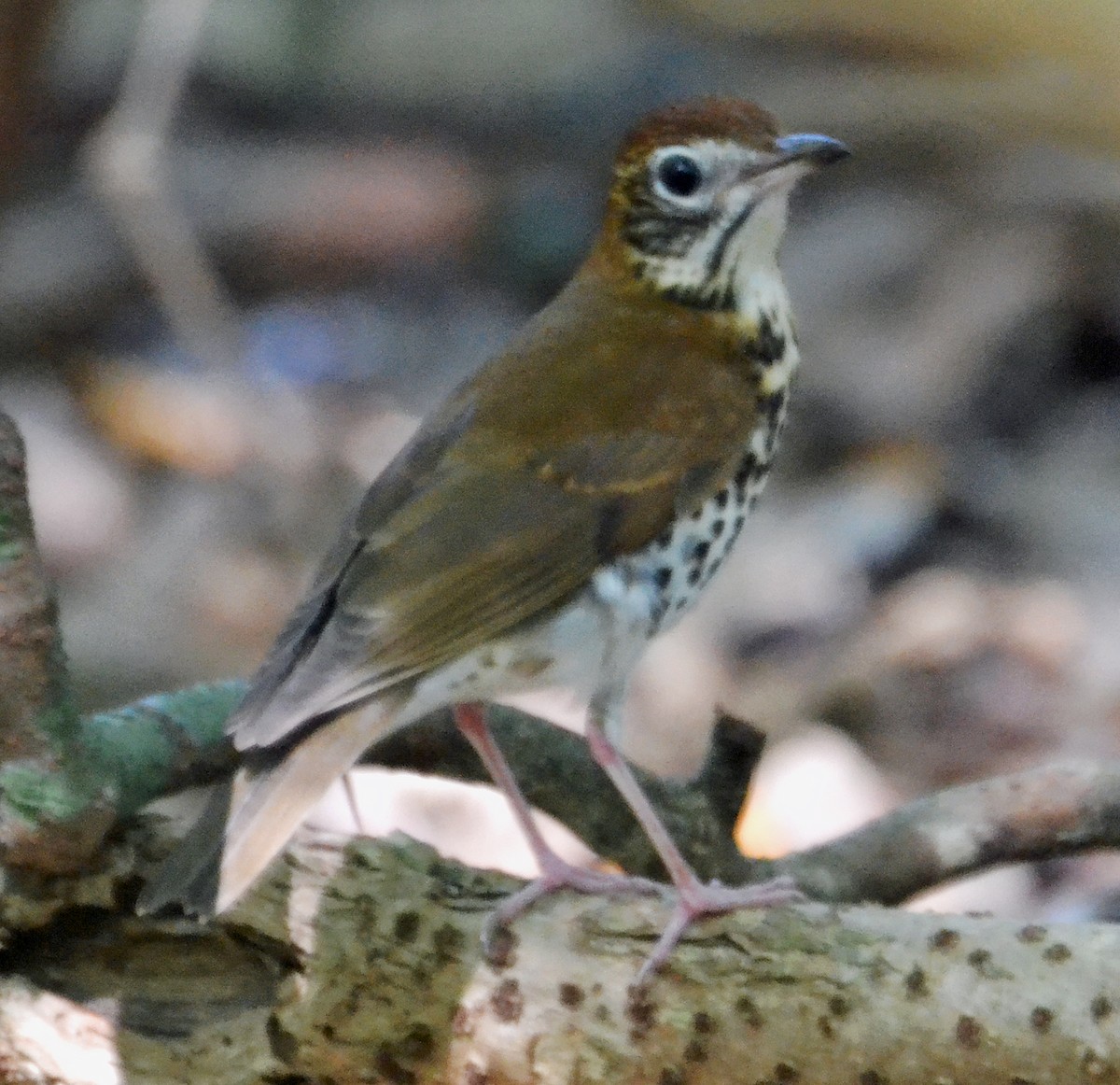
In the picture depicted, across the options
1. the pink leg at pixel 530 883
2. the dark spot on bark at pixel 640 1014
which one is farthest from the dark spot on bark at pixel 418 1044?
the dark spot on bark at pixel 640 1014

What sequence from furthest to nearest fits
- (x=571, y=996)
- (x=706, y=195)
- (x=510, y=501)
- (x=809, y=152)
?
(x=706, y=195), (x=809, y=152), (x=510, y=501), (x=571, y=996)

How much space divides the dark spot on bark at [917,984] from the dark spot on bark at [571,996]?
37 centimetres

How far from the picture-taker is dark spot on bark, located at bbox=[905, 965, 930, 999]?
7.30 ft

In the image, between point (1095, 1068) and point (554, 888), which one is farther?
point (554, 888)

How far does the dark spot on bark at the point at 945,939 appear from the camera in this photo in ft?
7.35

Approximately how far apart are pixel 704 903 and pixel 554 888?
194mm

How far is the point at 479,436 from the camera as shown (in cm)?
293

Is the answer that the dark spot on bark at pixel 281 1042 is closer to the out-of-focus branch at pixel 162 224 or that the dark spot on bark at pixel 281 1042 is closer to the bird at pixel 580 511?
the bird at pixel 580 511

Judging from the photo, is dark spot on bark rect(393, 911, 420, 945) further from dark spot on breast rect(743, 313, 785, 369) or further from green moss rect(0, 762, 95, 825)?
dark spot on breast rect(743, 313, 785, 369)

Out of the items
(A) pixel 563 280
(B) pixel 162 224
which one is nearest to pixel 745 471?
(B) pixel 162 224

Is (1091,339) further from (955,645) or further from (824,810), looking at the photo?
(824,810)

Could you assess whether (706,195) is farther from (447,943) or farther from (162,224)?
(162,224)

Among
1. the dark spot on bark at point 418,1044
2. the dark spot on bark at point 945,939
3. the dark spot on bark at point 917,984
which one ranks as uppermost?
the dark spot on bark at point 945,939

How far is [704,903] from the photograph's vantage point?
96.3 inches
